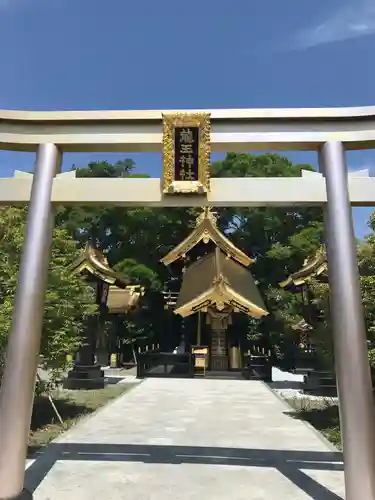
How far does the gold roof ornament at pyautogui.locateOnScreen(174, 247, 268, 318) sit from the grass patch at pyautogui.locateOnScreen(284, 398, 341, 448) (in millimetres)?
5325

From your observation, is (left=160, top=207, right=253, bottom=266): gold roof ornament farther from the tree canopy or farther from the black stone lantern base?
the black stone lantern base

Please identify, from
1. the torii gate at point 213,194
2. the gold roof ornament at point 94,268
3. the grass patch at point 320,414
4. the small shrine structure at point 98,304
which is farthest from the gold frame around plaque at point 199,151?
the gold roof ornament at point 94,268

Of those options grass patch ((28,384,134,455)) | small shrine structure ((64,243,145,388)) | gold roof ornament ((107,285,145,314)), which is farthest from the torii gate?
gold roof ornament ((107,285,145,314))

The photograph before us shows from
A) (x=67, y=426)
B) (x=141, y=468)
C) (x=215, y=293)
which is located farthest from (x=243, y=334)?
(x=141, y=468)

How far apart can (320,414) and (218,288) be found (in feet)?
25.7

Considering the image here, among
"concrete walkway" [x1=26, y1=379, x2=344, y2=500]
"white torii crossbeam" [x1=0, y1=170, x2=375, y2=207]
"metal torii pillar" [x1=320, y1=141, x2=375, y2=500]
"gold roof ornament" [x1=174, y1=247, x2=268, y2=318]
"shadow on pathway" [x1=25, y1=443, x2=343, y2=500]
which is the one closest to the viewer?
"metal torii pillar" [x1=320, y1=141, x2=375, y2=500]

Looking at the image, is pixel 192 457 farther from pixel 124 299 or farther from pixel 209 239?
pixel 124 299

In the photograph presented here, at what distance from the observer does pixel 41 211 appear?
17.5 feet

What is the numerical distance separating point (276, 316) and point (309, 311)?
628 centimetres

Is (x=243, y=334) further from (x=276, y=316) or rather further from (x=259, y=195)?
(x=259, y=195)

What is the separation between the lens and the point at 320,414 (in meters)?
10.5

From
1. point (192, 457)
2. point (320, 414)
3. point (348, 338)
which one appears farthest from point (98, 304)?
point (348, 338)

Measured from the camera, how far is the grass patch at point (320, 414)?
8.53 m

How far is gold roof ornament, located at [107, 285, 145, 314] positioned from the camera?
24188mm
